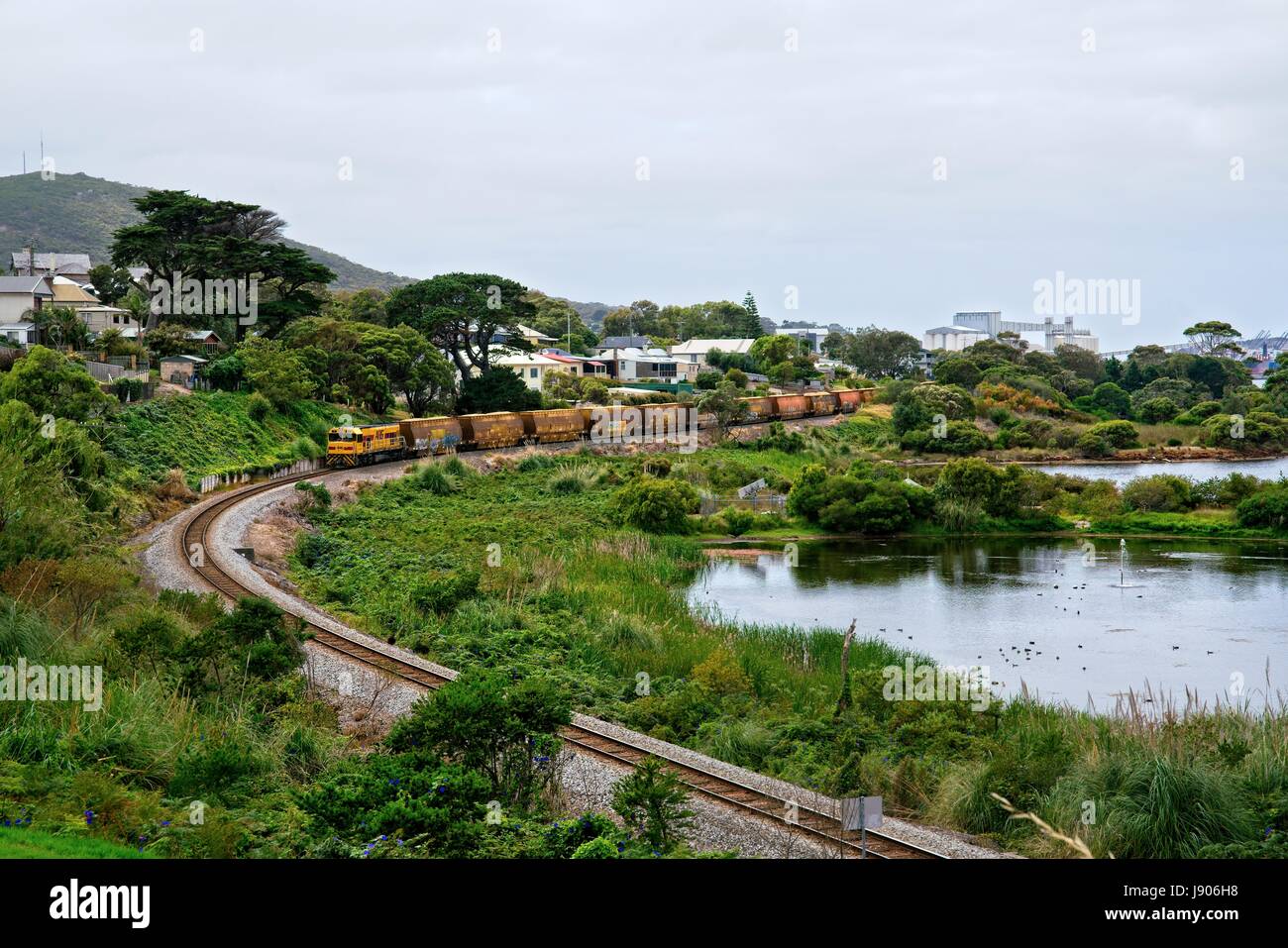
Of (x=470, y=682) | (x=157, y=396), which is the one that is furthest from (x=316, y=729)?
(x=157, y=396)

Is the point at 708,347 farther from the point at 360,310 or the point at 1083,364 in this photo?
the point at 360,310

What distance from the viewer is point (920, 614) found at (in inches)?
1286

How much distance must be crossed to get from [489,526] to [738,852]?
2810cm

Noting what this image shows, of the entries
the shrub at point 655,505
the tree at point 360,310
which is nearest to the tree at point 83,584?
the shrub at point 655,505

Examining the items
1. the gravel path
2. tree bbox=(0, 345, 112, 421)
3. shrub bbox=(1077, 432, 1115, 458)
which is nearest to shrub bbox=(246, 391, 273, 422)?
tree bbox=(0, 345, 112, 421)

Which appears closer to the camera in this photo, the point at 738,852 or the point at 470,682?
the point at 738,852

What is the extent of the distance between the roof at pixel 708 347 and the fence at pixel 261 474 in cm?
6858

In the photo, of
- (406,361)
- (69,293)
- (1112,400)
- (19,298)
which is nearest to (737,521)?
(406,361)

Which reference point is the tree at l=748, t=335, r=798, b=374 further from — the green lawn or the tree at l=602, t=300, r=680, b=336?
the green lawn

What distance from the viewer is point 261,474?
46406mm

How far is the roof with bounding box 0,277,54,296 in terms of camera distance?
58938 mm

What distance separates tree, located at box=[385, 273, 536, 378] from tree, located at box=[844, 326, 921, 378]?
194ft

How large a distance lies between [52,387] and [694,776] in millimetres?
30181

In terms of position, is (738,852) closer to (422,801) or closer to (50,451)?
(422,801)
